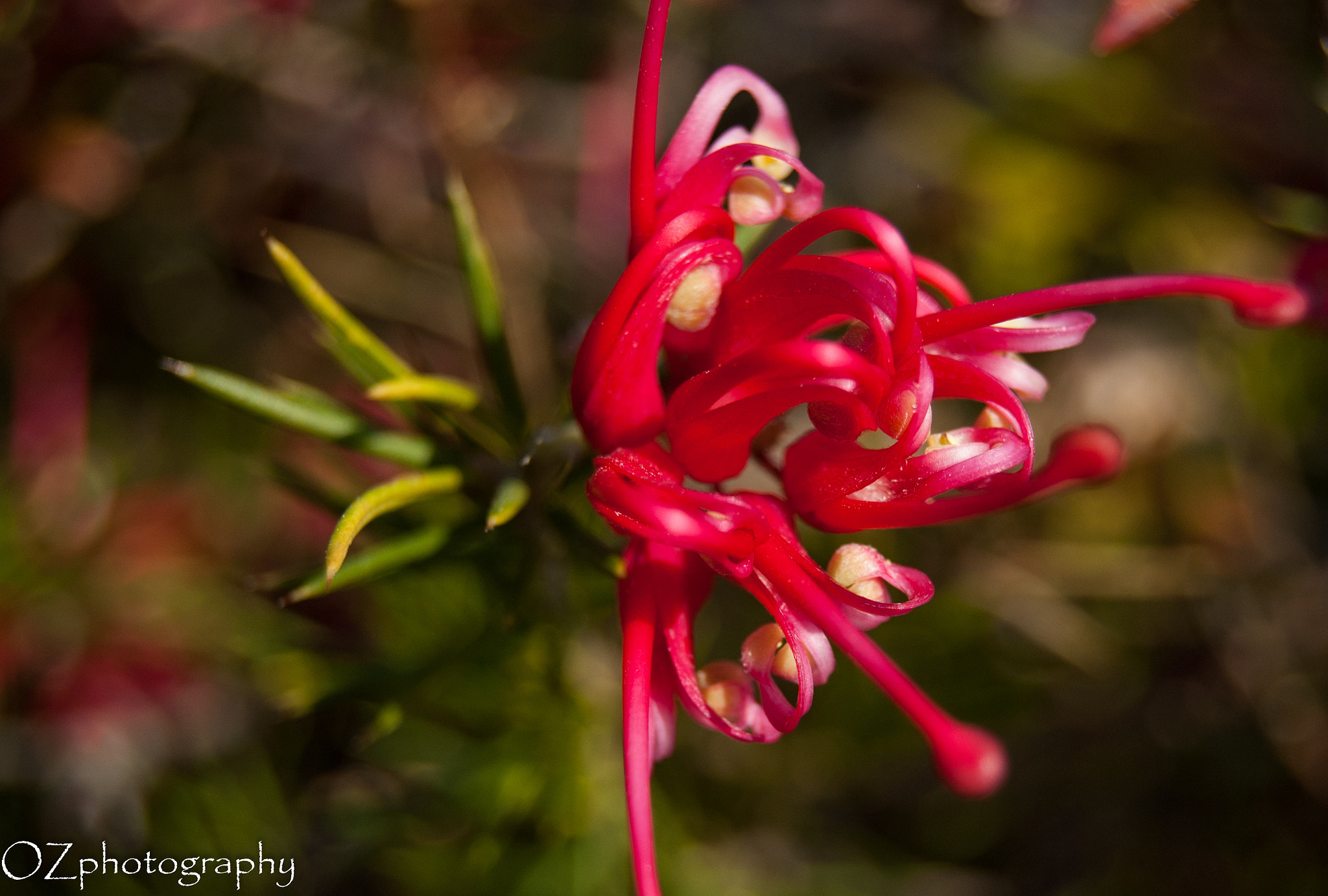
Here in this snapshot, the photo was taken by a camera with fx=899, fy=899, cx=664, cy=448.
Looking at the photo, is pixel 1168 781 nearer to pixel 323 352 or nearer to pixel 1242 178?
pixel 1242 178

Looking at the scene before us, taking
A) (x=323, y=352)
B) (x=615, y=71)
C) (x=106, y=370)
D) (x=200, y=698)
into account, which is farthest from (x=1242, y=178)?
(x=106, y=370)

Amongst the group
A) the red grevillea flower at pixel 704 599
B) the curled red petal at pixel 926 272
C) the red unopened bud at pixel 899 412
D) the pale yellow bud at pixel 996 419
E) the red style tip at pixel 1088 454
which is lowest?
the red grevillea flower at pixel 704 599

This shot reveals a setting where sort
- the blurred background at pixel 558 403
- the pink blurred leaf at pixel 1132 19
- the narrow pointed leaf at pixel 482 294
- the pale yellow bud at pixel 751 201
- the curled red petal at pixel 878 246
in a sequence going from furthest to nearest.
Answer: the blurred background at pixel 558 403, the pink blurred leaf at pixel 1132 19, the narrow pointed leaf at pixel 482 294, the pale yellow bud at pixel 751 201, the curled red petal at pixel 878 246

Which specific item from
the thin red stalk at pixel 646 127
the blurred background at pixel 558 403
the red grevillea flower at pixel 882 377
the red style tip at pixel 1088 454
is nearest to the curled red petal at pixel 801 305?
the red grevillea flower at pixel 882 377

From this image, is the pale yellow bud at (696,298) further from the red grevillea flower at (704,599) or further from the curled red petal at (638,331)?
the red grevillea flower at (704,599)

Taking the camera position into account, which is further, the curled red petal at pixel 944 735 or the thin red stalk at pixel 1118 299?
the thin red stalk at pixel 1118 299

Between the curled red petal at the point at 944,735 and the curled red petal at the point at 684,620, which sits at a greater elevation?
the curled red petal at the point at 944,735

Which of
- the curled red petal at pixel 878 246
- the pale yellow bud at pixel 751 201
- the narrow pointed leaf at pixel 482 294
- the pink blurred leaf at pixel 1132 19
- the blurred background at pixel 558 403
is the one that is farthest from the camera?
the blurred background at pixel 558 403

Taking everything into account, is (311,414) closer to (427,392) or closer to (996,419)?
(427,392)

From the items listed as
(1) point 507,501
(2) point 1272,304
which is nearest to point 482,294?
(1) point 507,501
